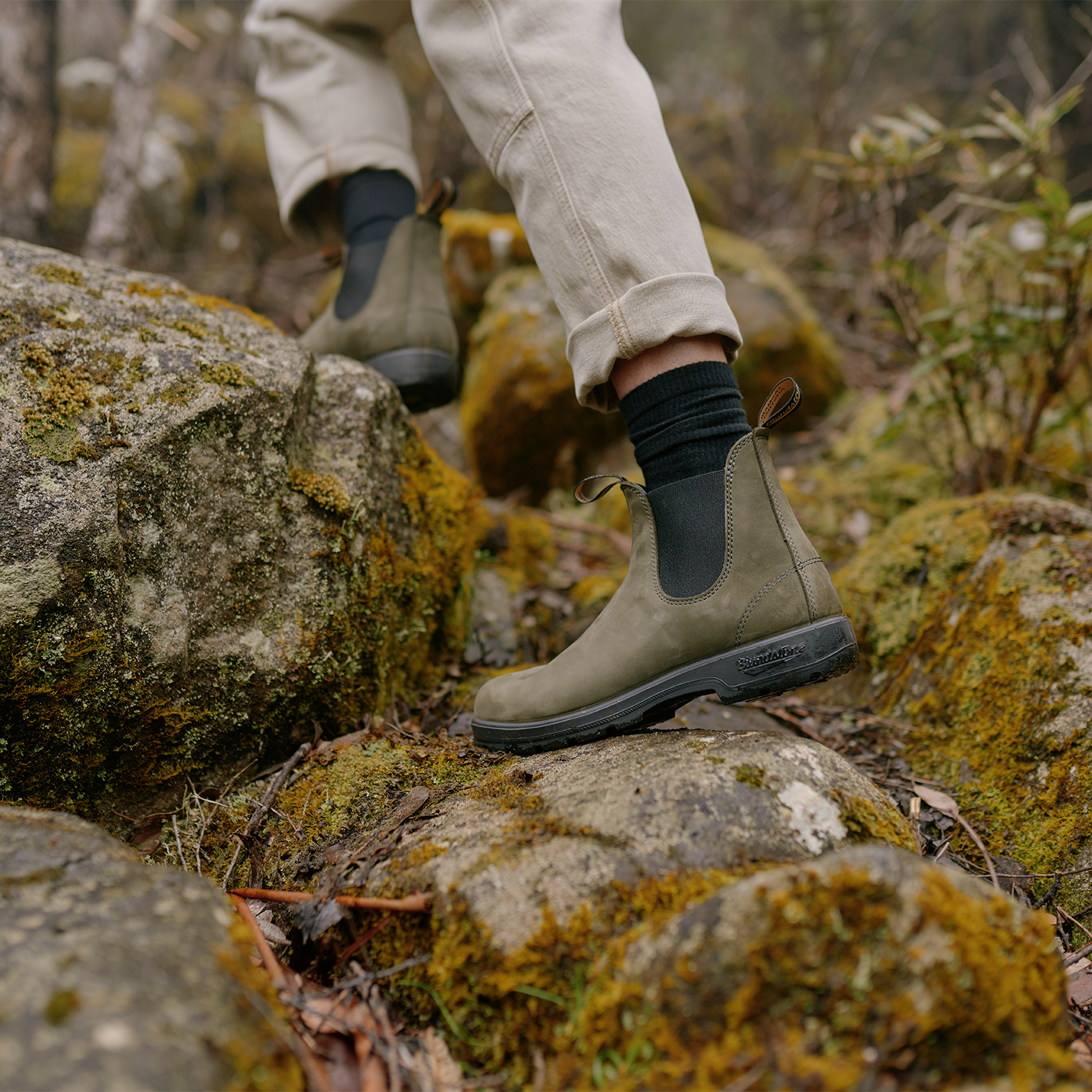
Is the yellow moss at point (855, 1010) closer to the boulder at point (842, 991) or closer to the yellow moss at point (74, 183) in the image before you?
the boulder at point (842, 991)

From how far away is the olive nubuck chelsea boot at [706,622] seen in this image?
54.4 inches

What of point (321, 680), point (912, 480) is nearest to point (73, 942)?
point (321, 680)

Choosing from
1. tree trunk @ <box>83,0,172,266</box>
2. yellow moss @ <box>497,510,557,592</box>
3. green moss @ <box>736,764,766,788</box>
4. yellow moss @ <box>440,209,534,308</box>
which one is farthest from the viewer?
tree trunk @ <box>83,0,172,266</box>

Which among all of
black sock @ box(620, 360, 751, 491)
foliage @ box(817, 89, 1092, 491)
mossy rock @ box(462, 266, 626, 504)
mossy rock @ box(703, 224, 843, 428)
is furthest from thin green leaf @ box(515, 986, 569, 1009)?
mossy rock @ box(703, 224, 843, 428)

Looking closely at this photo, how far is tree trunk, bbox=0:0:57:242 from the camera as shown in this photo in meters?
3.80

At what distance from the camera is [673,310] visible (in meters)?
1.30

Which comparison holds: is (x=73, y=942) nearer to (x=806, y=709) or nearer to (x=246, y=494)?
(x=246, y=494)

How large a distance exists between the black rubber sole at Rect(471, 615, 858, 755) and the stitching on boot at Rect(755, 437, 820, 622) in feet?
0.14

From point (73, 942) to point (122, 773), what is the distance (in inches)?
27.1

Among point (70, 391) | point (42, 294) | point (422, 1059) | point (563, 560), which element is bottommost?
point (563, 560)

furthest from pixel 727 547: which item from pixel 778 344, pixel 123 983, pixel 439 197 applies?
pixel 778 344

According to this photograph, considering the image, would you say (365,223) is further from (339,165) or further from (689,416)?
(689,416)

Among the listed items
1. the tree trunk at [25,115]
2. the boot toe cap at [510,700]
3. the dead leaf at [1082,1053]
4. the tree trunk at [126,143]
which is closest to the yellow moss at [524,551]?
the boot toe cap at [510,700]

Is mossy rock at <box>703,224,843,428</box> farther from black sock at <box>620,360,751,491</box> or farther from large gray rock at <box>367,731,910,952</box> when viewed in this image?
large gray rock at <box>367,731,910,952</box>
